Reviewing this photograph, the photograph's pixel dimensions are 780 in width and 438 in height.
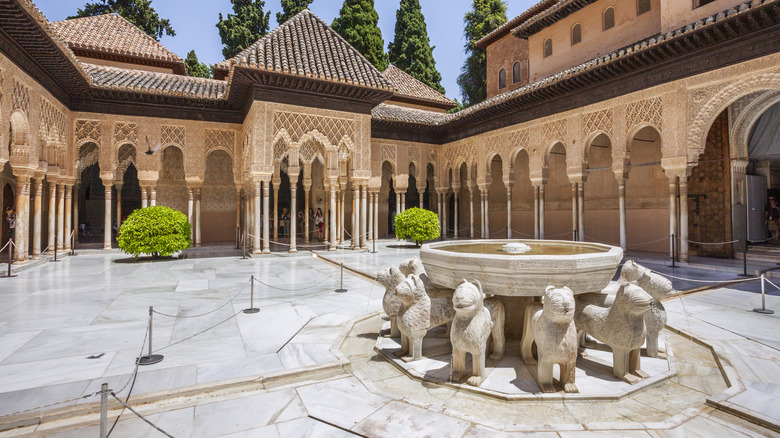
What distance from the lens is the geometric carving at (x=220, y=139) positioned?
15031mm

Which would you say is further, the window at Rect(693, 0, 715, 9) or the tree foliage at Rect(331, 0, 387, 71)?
the tree foliage at Rect(331, 0, 387, 71)

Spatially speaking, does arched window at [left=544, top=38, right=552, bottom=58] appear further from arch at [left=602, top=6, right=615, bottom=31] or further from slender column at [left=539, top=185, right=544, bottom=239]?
slender column at [left=539, top=185, right=544, bottom=239]

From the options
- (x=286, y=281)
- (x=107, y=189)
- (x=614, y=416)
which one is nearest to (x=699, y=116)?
(x=614, y=416)

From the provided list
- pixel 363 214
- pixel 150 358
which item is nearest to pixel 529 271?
pixel 150 358

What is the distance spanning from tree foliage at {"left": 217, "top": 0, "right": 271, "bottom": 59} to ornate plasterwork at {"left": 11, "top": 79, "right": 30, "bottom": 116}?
62.9ft

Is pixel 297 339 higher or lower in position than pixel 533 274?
lower

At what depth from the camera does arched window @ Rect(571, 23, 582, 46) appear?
15.4 meters

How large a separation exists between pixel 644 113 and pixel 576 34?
6350 mm

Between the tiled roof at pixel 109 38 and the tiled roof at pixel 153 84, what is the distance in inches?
68.7

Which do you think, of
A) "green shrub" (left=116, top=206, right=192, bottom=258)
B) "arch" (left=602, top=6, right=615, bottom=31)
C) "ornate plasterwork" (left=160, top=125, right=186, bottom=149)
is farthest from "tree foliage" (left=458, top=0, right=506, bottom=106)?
"green shrub" (left=116, top=206, right=192, bottom=258)

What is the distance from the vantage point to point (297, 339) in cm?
437

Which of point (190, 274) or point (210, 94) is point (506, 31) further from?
point (190, 274)

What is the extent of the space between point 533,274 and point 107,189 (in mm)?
15345

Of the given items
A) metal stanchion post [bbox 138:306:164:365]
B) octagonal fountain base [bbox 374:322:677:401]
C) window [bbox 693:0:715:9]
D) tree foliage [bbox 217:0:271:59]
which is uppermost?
tree foliage [bbox 217:0:271:59]
